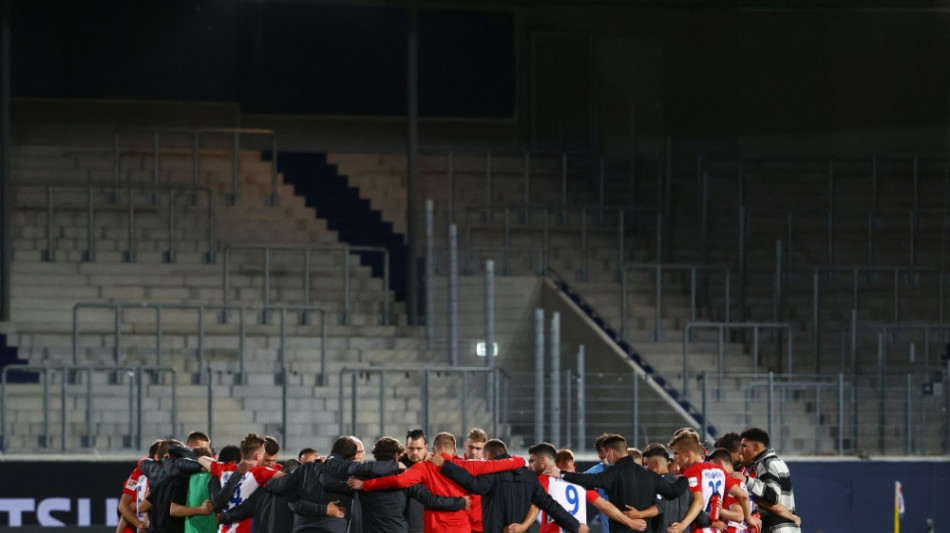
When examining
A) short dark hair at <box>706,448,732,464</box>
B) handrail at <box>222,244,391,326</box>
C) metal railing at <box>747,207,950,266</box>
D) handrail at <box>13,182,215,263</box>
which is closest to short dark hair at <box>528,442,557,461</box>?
short dark hair at <box>706,448,732,464</box>

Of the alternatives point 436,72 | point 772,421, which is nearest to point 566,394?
point 772,421

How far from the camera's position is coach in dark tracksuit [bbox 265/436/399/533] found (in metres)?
10.0

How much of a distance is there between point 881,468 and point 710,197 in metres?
5.80

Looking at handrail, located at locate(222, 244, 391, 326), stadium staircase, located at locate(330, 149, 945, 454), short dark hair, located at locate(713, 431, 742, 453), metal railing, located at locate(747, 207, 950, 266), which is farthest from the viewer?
metal railing, located at locate(747, 207, 950, 266)

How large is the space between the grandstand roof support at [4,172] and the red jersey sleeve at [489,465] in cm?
916

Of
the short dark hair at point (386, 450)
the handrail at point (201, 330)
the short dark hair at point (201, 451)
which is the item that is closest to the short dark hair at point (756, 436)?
the short dark hair at point (386, 450)

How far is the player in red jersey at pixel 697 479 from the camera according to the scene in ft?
33.9

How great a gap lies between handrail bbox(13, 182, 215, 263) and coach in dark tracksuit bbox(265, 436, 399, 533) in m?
9.56

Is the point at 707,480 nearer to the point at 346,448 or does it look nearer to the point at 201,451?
the point at 346,448

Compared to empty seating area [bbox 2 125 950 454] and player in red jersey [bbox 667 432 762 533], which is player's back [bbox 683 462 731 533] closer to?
player in red jersey [bbox 667 432 762 533]

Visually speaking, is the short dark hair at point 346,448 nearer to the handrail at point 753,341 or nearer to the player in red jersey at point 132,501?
the player in red jersey at point 132,501

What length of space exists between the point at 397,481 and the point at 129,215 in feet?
33.7

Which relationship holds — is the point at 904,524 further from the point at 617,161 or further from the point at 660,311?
the point at 617,161

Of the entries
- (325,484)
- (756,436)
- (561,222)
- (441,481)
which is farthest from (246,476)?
(561,222)
